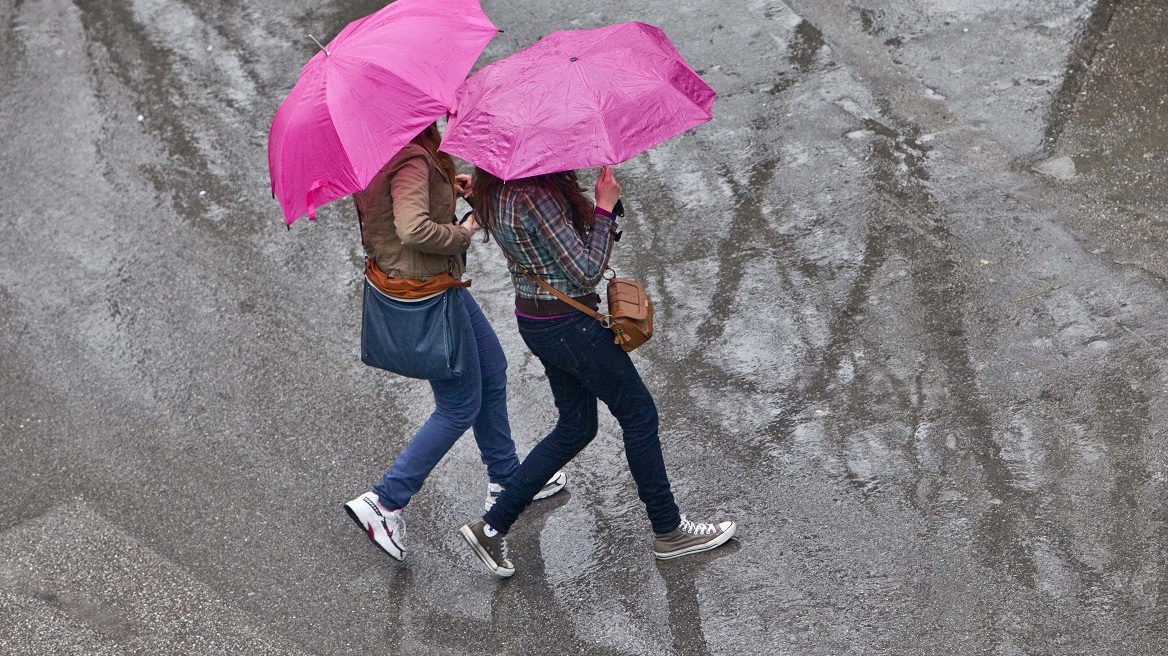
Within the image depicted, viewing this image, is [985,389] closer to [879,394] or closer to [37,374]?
[879,394]

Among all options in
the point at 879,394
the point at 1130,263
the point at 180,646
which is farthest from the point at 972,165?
the point at 180,646

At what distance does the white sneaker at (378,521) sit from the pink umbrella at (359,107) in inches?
51.5

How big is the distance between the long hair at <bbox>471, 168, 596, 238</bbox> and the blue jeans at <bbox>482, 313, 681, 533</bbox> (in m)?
0.34

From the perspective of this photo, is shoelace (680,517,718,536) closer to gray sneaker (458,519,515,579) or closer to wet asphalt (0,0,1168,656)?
wet asphalt (0,0,1168,656)

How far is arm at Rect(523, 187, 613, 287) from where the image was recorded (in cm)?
363

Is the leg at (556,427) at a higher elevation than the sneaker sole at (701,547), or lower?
higher

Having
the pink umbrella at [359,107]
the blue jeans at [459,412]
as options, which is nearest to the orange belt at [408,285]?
the blue jeans at [459,412]

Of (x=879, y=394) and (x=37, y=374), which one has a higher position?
(x=879, y=394)

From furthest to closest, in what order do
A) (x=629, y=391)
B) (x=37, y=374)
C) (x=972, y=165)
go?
(x=972, y=165) → (x=37, y=374) → (x=629, y=391)

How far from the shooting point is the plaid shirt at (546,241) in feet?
11.9

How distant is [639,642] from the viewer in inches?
165

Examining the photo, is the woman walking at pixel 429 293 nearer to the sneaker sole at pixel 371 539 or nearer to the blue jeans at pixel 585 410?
the sneaker sole at pixel 371 539

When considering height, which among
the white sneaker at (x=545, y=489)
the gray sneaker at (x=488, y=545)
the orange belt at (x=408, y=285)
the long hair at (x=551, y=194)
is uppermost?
the long hair at (x=551, y=194)

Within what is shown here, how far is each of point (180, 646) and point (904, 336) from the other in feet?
11.2
